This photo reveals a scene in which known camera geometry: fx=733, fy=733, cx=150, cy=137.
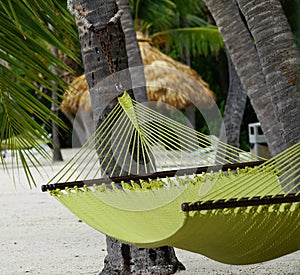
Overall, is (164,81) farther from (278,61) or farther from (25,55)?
(25,55)

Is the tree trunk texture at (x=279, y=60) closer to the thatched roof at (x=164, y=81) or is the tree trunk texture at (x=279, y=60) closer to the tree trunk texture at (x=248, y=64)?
the tree trunk texture at (x=248, y=64)

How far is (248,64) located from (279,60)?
0.76 m

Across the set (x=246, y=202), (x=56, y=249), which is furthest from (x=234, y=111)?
(x=246, y=202)

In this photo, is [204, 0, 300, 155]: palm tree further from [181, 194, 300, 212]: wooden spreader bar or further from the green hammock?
[181, 194, 300, 212]: wooden spreader bar

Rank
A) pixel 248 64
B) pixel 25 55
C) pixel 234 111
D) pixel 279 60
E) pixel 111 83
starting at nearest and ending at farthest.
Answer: pixel 25 55 → pixel 111 83 → pixel 279 60 → pixel 248 64 → pixel 234 111

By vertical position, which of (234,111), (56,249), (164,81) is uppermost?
(164,81)

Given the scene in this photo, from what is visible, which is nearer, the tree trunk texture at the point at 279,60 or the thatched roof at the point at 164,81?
the tree trunk texture at the point at 279,60

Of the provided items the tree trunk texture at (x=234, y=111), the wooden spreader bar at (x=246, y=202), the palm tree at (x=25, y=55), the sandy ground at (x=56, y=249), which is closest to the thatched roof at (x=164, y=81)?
the tree trunk texture at (x=234, y=111)

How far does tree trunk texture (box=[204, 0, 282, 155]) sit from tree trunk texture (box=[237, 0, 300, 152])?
49 centimetres

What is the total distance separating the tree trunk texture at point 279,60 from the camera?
9.25 ft

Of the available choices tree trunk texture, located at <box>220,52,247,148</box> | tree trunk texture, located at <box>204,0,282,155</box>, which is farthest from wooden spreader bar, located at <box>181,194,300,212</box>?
tree trunk texture, located at <box>220,52,247,148</box>

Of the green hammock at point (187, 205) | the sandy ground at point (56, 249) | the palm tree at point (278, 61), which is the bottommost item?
the sandy ground at point (56, 249)

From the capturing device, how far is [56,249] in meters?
3.71

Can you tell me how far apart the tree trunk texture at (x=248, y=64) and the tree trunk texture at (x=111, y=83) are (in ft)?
2.94
